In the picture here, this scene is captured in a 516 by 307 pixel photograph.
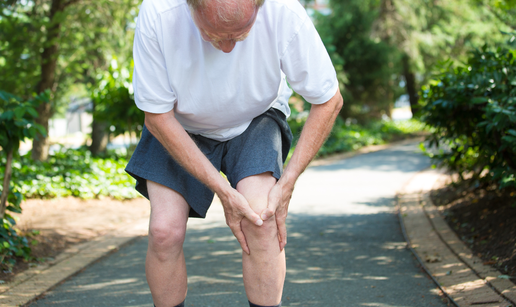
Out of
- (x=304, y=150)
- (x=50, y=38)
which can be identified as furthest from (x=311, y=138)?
(x=50, y=38)

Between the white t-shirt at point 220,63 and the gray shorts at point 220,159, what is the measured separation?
18 cm

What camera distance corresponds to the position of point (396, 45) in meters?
19.7

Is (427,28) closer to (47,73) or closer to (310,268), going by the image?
(47,73)

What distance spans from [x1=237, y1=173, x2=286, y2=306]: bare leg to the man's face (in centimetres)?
58

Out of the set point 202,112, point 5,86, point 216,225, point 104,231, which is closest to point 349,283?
point 202,112

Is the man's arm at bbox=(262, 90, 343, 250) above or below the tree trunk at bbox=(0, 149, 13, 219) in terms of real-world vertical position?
above

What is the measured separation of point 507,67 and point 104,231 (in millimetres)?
3947

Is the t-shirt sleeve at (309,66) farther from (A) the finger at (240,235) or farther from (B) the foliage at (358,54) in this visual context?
(B) the foliage at (358,54)

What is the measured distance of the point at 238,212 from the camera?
6.43 ft

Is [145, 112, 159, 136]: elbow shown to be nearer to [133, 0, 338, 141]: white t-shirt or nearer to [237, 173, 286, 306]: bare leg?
[133, 0, 338, 141]: white t-shirt

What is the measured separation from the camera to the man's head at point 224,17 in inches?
65.4

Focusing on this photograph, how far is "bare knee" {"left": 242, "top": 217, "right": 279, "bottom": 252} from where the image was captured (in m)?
1.95

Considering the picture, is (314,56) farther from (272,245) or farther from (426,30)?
(426,30)

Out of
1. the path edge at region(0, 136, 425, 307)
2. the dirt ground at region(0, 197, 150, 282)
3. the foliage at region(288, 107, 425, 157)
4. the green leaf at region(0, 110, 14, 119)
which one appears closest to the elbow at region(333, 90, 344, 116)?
the path edge at region(0, 136, 425, 307)
